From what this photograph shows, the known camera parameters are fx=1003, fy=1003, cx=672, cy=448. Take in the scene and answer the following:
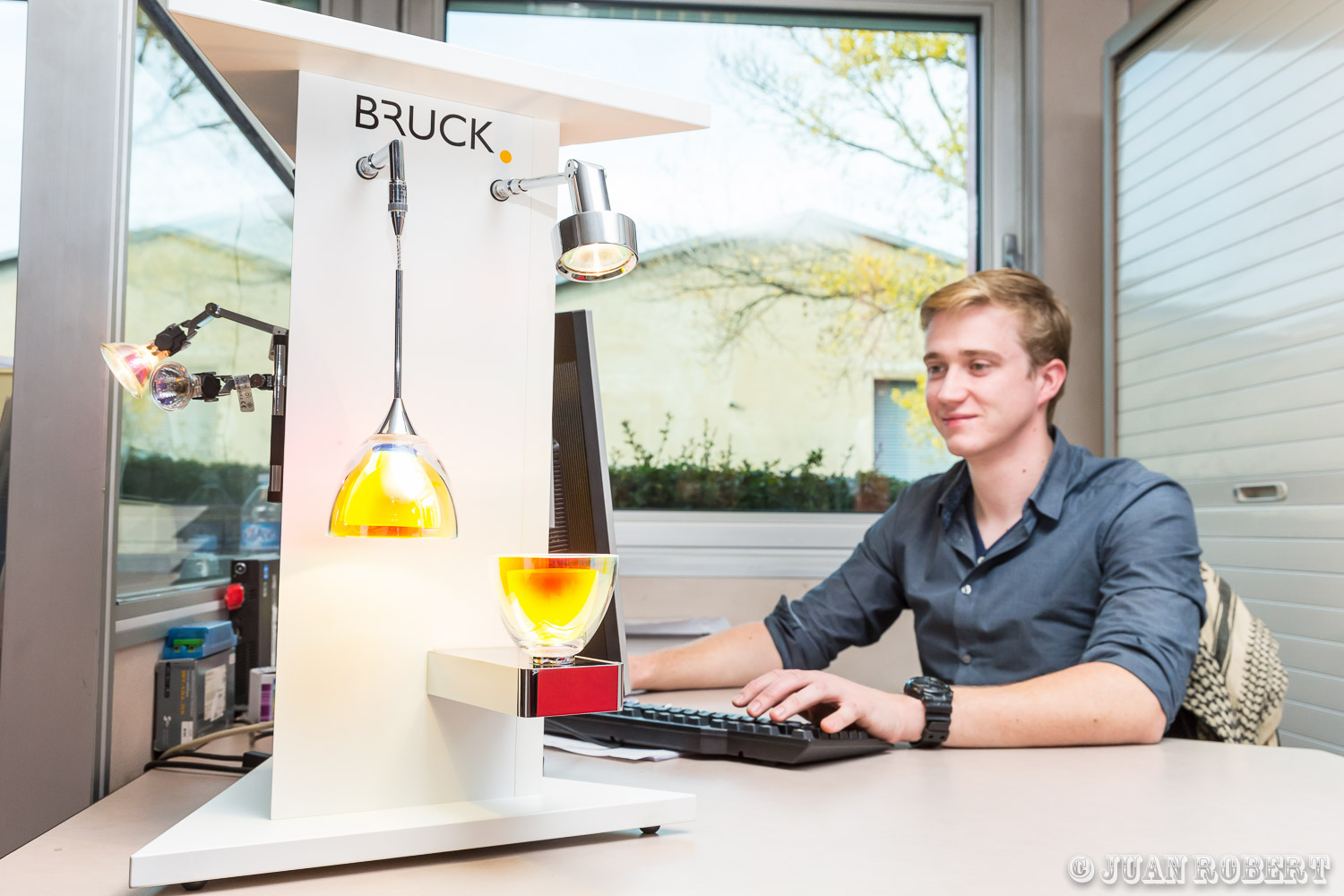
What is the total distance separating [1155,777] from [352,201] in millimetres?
992

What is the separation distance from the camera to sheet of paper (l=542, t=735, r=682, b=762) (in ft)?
3.72

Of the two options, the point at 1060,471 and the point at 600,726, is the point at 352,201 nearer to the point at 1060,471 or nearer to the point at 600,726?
the point at 600,726

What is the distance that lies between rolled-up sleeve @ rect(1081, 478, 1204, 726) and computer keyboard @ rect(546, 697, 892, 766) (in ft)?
1.29

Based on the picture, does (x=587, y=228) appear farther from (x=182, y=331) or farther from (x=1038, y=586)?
(x=1038, y=586)

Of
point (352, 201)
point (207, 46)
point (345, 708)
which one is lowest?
point (345, 708)

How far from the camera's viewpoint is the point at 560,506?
1100 mm

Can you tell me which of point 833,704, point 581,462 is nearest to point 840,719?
point 833,704

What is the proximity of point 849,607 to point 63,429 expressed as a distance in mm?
1335

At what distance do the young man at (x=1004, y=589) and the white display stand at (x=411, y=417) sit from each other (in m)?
0.46

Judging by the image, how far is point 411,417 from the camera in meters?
0.85

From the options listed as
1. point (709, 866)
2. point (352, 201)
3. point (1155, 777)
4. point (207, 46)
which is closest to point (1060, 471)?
point (1155, 777)

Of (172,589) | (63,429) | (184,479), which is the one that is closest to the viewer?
(63,429)

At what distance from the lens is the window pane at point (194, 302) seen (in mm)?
1215

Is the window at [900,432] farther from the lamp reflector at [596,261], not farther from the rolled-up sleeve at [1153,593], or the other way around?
the lamp reflector at [596,261]
